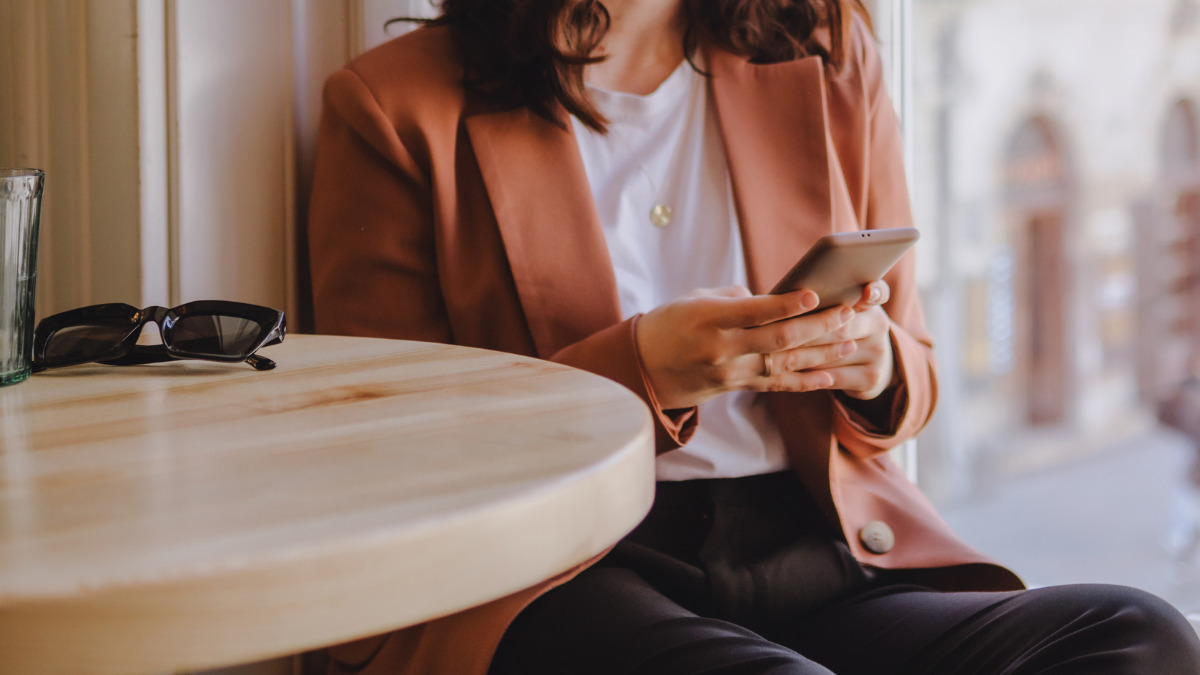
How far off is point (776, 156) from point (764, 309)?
0.31 metres

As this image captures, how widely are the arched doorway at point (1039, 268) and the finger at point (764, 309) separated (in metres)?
10.8

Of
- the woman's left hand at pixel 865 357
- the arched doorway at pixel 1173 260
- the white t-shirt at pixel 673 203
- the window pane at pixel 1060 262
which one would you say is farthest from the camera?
the arched doorway at pixel 1173 260

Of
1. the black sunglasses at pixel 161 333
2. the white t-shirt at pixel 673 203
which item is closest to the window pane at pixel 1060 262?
the white t-shirt at pixel 673 203

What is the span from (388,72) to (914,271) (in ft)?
1.64

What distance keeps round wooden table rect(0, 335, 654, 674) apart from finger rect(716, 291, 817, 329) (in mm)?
183

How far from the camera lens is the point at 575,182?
0.82 meters

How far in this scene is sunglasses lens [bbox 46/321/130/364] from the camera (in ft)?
1.70

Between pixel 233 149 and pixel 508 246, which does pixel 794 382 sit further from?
pixel 233 149

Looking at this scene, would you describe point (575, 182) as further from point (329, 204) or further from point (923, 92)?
point (923, 92)

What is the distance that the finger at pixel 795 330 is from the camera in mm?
619

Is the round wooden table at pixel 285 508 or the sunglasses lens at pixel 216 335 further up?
the sunglasses lens at pixel 216 335

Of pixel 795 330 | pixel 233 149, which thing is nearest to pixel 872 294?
pixel 795 330

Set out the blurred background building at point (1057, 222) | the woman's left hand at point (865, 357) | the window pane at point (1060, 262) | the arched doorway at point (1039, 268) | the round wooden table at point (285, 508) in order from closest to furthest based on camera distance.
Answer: the round wooden table at point (285, 508), the woman's left hand at point (865, 357), the window pane at point (1060, 262), the blurred background building at point (1057, 222), the arched doorway at point (1039, 268)

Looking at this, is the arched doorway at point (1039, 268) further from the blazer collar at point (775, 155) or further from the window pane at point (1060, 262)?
the blazer collar at point (775, 155)
